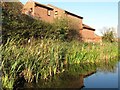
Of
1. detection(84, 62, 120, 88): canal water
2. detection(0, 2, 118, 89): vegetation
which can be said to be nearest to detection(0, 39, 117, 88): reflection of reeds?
detection(0, 2, 118, 89): vegetation

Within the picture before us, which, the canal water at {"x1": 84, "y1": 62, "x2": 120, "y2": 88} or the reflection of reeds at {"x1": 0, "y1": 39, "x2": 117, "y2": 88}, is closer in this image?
the reflection of reeds at {"x1": 0, "y1": 39, "x2": 117, "y2": 88}

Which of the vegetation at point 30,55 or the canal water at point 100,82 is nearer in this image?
the vegetation at point 30,55

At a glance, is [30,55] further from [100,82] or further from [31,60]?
[100,82]

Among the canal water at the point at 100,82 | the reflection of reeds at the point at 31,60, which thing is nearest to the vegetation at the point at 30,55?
the reflection of reeds at the point at 31,60

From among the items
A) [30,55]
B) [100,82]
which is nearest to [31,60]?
[30,55]

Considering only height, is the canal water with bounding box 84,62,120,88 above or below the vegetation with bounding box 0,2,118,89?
below

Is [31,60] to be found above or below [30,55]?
below

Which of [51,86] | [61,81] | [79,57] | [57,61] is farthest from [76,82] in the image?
[79,57]

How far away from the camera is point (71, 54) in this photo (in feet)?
42.5

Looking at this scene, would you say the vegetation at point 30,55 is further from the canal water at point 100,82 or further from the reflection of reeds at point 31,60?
the canal water at point 100,82

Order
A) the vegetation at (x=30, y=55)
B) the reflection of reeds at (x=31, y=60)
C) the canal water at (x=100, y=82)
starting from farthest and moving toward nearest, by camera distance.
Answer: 1. the canal water at (x=100, y=82)
2. the vegetation at (x=30, y=55)
3. the reflection of reeds at (x=31, y=60)

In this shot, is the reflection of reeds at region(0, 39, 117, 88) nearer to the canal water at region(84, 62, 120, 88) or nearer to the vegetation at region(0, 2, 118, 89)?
the vegetation at region(0, 2, 118, 89)

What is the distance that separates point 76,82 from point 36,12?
2417 centimetres

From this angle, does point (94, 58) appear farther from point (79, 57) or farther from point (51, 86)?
point (51, 86)
